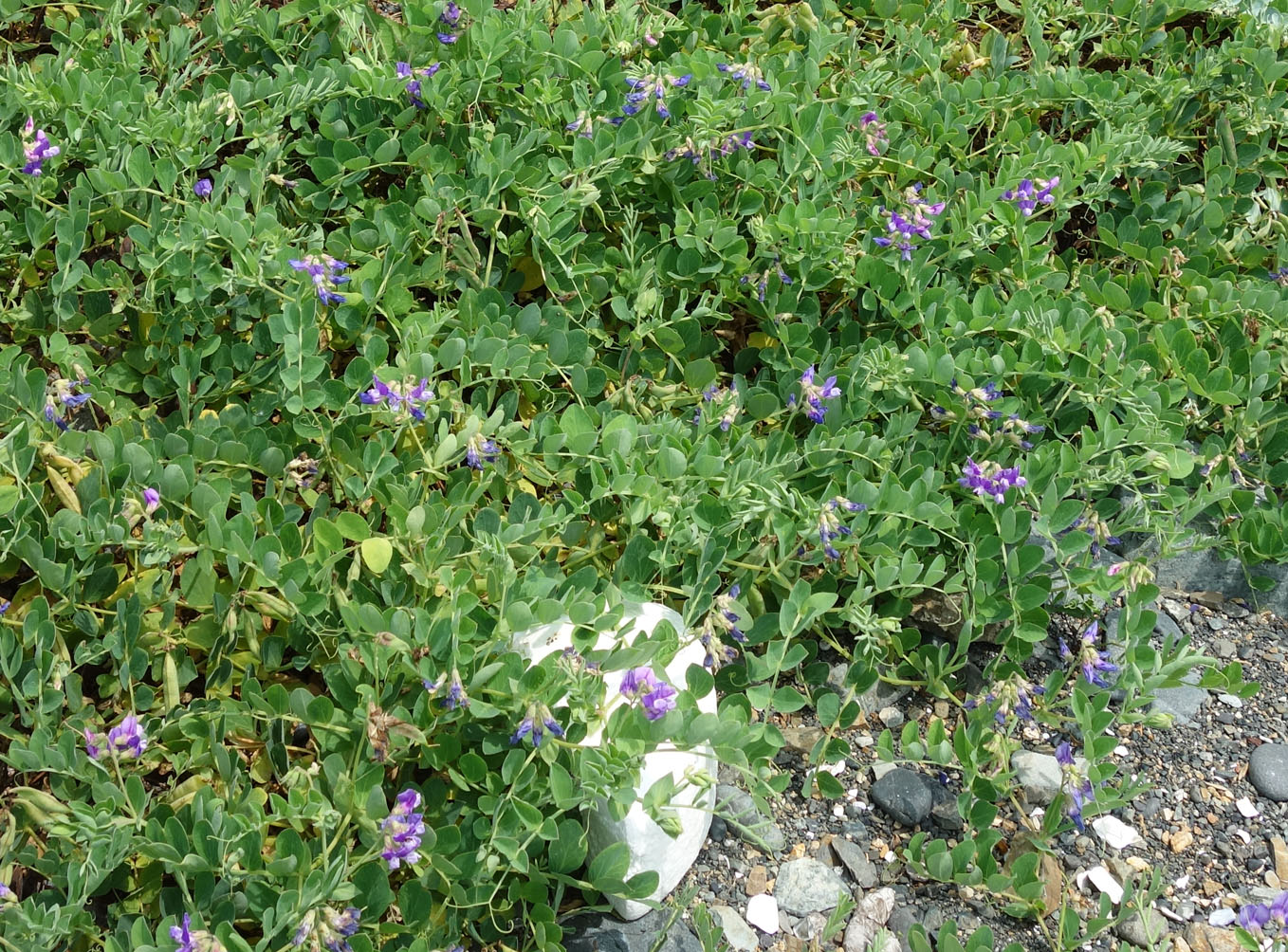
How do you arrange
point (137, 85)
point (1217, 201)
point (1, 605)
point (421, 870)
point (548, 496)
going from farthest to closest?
point (1217, 201) < point (137, 85) < point (548, 496) < point (1, 605) < point (421, 870)

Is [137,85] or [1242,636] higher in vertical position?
[137,85]

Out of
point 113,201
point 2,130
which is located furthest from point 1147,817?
point 2,130

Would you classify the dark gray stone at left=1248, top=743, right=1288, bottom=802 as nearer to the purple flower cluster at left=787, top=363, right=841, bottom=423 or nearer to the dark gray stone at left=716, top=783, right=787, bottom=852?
the dark gray stone at left=716, top=783, right=787, bottom=852

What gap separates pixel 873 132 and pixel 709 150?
0.46 meters

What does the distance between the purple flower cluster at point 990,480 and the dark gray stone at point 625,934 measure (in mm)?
1020

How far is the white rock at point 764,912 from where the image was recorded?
87.0 inches

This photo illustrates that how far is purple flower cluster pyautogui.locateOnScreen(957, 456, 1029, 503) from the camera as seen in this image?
253cm

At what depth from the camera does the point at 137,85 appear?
2844mm

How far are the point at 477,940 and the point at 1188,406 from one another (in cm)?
184

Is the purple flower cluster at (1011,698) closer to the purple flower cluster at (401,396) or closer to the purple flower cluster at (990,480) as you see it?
the purple flower cluster at (990,480)

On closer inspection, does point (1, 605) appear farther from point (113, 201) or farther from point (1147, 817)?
point (1147, 817)

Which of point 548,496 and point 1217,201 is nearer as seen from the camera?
point 548,496

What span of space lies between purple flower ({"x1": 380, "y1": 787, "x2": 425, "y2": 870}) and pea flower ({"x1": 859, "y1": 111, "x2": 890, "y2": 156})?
6.38ft

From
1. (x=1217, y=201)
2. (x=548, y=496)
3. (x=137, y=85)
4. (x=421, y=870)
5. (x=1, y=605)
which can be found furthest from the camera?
(x=1217, y=201)
